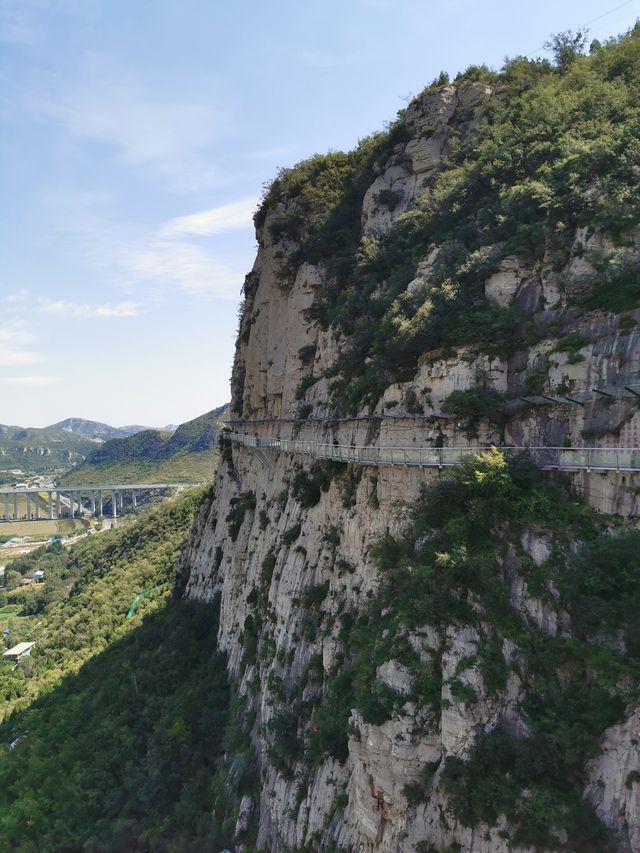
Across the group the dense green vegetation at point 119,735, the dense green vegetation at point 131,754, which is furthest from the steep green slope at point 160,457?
the dense green vegetation at point 131,754

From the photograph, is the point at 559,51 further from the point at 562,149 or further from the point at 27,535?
the point at 27,535

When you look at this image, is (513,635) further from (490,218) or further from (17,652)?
(17,652)

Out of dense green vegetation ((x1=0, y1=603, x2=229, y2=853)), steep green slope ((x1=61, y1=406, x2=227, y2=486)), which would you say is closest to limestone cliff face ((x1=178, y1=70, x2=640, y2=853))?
dense green vegetation ((x1=0, y1=603, x2=229, y2=853))

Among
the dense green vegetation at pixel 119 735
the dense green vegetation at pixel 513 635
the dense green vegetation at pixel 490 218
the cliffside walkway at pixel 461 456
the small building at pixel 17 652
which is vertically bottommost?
the small building at pixel 17 652

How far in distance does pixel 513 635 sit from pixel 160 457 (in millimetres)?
153761

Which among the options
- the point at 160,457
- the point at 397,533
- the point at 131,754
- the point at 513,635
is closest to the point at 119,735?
the point at 131,754

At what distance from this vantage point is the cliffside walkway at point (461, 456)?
13.0m

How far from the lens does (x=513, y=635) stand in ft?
41.2

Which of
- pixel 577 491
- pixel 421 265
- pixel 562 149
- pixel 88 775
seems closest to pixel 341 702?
pixel 577 491

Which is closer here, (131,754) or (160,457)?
(131,754)

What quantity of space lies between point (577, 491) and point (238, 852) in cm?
1587

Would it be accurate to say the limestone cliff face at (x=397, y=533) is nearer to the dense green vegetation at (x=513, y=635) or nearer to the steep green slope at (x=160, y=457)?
the dense green vegetation at (x=513, y=635)

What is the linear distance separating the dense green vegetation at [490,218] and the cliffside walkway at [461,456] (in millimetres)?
2203

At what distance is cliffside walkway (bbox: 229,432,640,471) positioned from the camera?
13.0 metres
